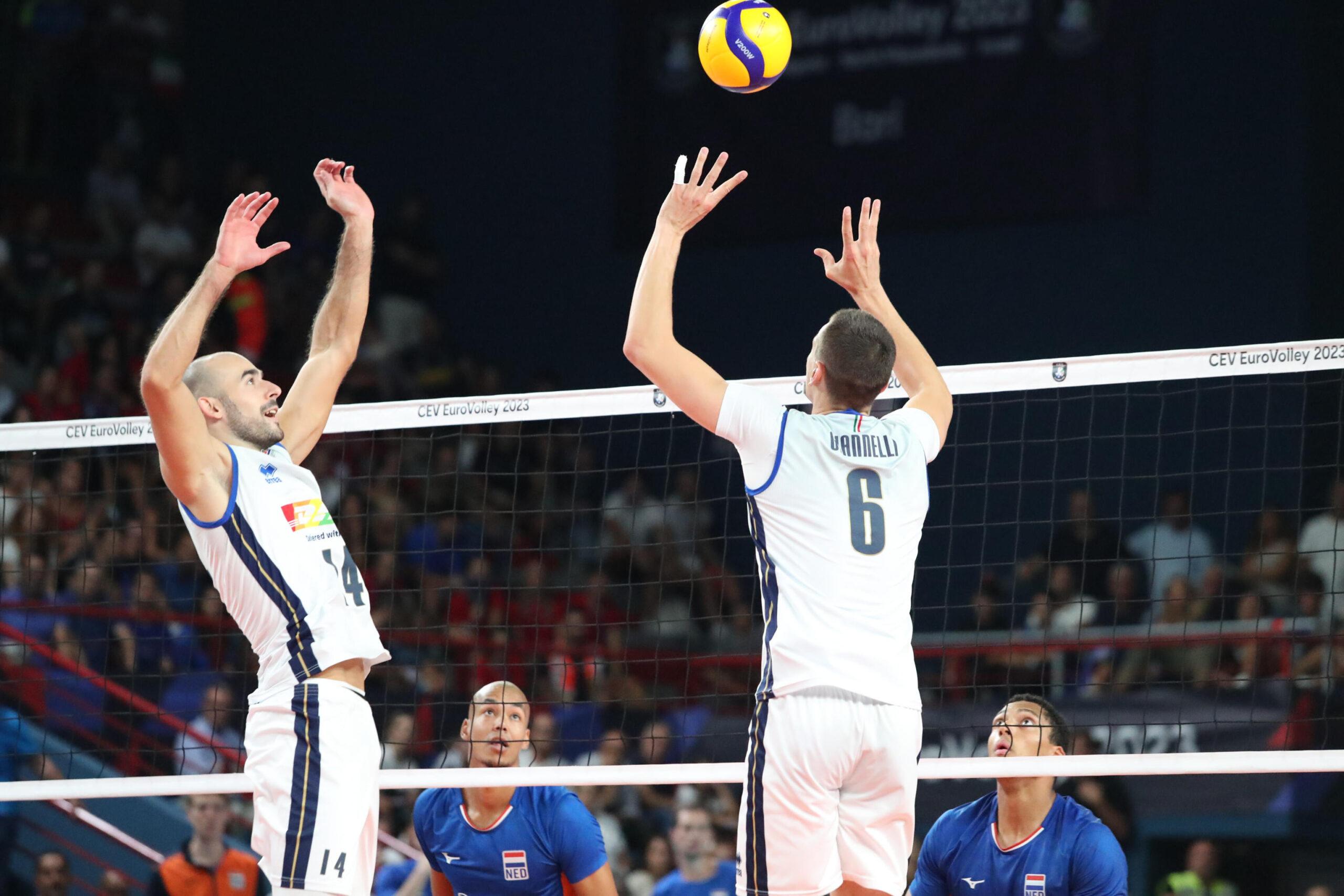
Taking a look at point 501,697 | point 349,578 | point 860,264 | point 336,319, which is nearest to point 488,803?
point 501,697

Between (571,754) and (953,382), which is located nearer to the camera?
(953,382)

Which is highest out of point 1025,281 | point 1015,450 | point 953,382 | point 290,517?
point 1025,281

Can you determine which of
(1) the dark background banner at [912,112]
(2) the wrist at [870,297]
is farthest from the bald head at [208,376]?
(1) the dark background banner at [912,112]

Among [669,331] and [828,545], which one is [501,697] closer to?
[828,545]

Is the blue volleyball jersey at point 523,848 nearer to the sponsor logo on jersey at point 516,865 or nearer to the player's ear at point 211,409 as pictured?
the sponsor logo on jersey at point 516,865

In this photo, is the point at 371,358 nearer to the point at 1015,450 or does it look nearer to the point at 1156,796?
the point at 1015,450

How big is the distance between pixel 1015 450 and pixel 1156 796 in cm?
399

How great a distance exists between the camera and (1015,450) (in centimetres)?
1580

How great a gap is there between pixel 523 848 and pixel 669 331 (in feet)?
11.6

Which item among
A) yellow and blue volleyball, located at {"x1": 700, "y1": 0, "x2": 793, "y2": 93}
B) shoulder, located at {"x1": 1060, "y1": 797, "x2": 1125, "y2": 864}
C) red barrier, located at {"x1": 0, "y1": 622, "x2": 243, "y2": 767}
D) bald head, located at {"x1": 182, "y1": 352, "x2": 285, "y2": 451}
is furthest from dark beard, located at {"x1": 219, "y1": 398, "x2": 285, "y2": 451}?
red barrier, located at {"x1": 0, "y1": 622, "x2": 243, "y2": 767}

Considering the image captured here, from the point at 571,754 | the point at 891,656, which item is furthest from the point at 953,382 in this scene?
the point at 571,754

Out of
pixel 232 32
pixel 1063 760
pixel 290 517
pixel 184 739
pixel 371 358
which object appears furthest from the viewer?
pixel 232 32

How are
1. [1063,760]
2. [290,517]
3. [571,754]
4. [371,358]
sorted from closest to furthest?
1. [290,517]
2. [1063,760]
3. [571,754]
4. [371,358]

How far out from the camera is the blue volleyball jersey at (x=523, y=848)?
8102 mm
